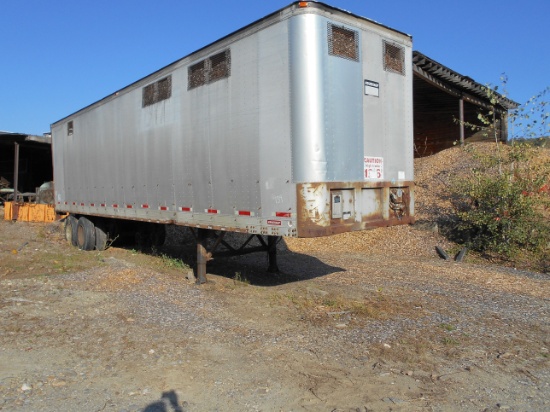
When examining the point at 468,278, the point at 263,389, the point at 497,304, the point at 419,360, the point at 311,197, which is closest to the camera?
the point at 263,389

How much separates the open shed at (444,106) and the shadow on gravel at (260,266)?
29.8 feet

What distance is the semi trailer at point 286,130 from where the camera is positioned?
5.90 metres

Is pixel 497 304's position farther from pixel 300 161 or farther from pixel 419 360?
pixel 300 161

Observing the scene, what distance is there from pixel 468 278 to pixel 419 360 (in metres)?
4.79

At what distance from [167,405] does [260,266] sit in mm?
6926

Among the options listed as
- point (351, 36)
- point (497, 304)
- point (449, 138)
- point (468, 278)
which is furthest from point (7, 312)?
point (449, 138)

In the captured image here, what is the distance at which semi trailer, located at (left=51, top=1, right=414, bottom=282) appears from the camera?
19.4 feet

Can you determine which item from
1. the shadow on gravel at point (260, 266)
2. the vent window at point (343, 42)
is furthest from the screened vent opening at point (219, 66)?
the shadow on gravel at point (260, 266)

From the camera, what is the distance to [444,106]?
73.5 ft

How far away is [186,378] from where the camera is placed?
4.40 metres

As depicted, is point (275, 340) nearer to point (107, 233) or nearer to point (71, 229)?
point (107, 233)

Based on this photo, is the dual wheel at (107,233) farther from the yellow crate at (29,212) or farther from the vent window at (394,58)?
the vent window at (394,58)

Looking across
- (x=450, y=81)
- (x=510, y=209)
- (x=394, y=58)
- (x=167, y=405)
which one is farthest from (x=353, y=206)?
(x=450, y=81)

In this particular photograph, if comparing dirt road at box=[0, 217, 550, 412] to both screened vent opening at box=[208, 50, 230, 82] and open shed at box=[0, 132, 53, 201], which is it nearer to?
screened vent opening at box=[208, 50, 230, 82]
